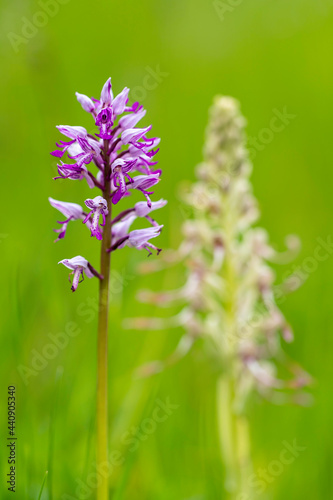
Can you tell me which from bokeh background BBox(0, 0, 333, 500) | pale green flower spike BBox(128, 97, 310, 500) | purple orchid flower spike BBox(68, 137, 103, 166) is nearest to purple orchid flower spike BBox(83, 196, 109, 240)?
purple orchid flower spike BBox(68, 137, 103, 166)

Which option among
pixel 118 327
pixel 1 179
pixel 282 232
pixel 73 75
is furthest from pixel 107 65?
pixel 118 327

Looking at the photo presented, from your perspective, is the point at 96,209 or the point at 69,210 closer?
the point at 96,209

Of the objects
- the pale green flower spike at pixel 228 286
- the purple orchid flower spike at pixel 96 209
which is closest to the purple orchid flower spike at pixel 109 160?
the purple orchid flower spike at pixel 96 209

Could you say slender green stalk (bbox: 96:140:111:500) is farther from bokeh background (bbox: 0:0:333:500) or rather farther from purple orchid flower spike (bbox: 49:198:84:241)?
bokeh background (bbox: 0:0:333:500)

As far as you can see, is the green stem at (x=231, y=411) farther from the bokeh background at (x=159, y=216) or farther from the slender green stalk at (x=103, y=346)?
the slender green stalk at (x=103, y=346)

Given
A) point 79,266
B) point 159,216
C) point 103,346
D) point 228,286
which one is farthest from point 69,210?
point 159,216

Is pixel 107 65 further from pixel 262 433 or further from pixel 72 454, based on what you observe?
pixel 72 454

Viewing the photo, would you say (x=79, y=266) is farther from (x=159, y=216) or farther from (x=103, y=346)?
(x=159, y=216)
